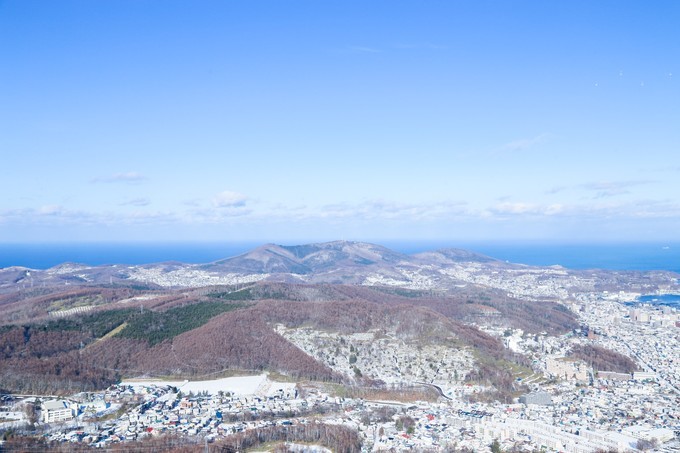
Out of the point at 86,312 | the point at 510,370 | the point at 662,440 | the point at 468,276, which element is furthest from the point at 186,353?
the point at 468,276

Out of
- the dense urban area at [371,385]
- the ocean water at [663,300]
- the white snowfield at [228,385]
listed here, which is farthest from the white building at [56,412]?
the ocean water at [663,300]

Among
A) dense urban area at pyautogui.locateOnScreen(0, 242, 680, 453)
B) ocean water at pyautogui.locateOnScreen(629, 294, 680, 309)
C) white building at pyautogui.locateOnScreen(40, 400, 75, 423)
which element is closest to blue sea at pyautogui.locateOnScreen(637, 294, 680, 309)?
ocean water at pyautogui.locateOnScreen(629, 294, 680, 309)

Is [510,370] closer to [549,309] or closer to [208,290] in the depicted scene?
[549,309]

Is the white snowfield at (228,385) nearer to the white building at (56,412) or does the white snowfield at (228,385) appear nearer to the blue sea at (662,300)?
the white building at (56,412)

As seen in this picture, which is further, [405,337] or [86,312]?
[86,312]

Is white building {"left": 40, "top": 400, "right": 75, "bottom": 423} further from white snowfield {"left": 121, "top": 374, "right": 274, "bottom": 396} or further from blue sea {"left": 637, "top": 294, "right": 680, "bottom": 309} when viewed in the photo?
blue sea {"left": 637, "top": 294, "right": 680, "bottom": 309}

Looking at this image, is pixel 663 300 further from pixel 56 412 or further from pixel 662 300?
pixel 56 412

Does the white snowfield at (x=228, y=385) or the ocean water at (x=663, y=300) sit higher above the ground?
the white snowfield at (x=228, y=385)

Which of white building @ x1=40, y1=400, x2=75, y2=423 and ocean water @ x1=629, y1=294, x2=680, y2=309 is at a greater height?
white building @ x1=40, y1=400, x2=75, y2=423

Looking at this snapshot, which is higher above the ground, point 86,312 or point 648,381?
point 86,312
